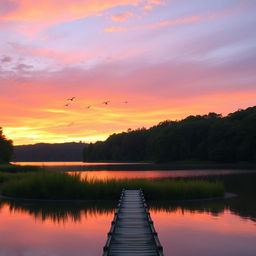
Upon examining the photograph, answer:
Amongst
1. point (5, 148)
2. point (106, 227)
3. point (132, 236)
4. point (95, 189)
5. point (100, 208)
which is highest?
point (5, 148)

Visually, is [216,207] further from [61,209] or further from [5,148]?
[5,148]

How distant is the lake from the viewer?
46.8ft

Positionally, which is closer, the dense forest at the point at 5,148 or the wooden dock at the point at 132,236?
the wooden dock at the point at 132,236

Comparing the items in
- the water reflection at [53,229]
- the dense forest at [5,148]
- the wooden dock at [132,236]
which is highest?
the dense forest at [5,148]

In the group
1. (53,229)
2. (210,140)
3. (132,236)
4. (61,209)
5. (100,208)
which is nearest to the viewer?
(132,236)

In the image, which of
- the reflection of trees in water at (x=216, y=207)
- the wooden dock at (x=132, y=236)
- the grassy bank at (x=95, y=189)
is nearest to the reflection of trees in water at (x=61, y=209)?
the grassy bank at (x=95, y=189)

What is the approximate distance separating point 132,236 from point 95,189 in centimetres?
1496

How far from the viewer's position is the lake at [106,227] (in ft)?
46.8

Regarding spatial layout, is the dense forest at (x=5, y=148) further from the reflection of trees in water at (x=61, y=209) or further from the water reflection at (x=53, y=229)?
the water reflection at (x=53, y=229)

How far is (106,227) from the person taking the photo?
1859 centimetres

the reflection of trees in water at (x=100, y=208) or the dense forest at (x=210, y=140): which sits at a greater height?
the dense forest at (x=210, y=140)

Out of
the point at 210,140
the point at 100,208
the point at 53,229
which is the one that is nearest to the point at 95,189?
the point at 100,208

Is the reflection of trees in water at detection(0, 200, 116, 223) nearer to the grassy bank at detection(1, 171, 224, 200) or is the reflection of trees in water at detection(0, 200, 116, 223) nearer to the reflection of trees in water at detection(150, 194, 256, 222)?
the grassy bank at detection(1, 171, 224, 200)

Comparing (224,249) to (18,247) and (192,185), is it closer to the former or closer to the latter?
(18,247)
